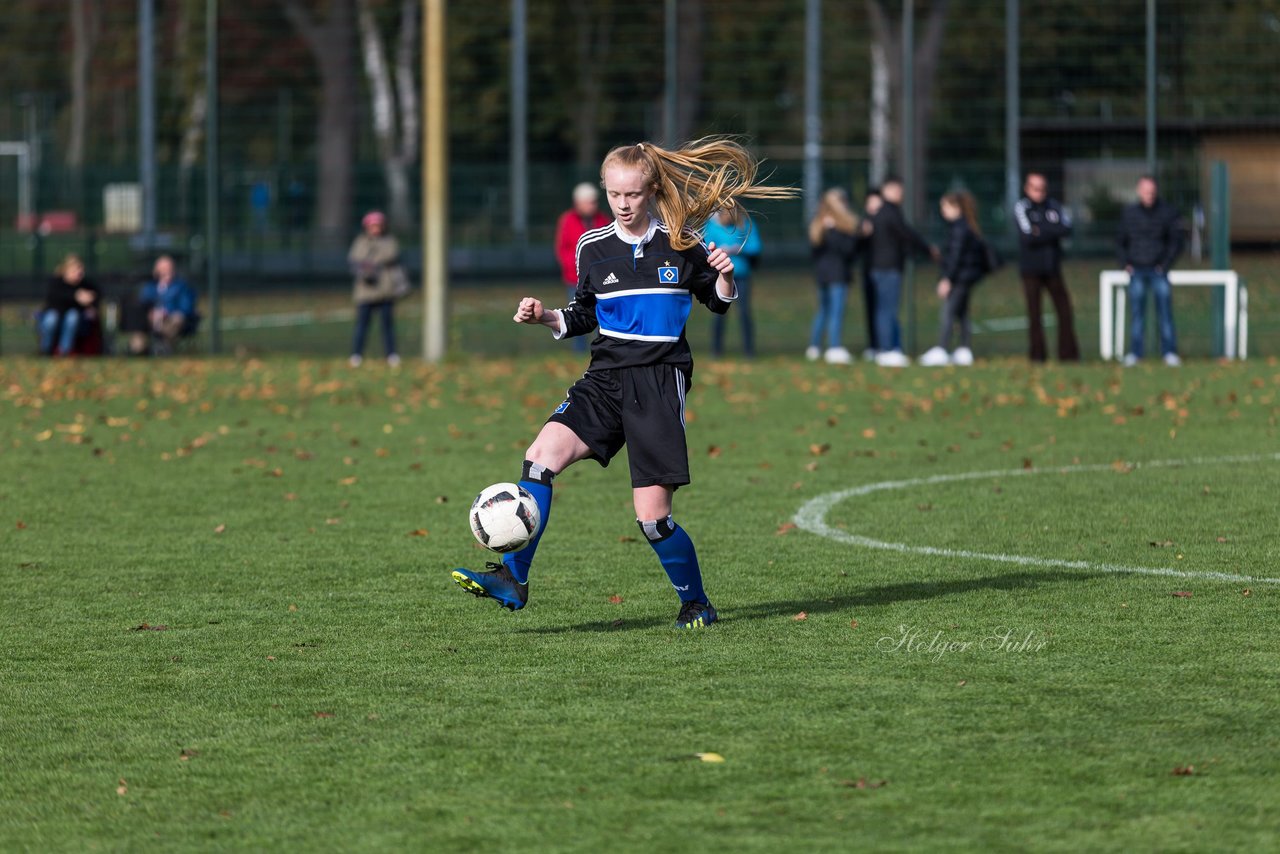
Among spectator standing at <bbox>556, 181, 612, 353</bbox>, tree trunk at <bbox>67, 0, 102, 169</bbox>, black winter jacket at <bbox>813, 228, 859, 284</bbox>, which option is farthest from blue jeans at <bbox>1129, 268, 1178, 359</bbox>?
tree trunk at <bbox>67, 0, 102, 169</bbox>

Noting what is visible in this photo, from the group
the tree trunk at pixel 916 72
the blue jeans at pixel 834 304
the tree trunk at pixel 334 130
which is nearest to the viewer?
the blue jeans at pixel 834 304

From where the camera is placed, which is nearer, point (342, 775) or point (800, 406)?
point (342, 775)

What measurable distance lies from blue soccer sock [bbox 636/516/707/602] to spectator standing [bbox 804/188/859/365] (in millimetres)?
13255

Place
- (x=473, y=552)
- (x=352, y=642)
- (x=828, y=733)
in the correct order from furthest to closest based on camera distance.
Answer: (x=473, y=552) → (x=352, y=642) → (x=828, y=733)

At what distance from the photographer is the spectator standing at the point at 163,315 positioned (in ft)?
72.0

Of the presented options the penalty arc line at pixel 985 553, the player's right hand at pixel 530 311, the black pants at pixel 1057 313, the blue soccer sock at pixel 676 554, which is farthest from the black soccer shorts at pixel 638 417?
the black pants at pixel 1057 313

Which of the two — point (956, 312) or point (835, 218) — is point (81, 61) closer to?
point (835, 218)

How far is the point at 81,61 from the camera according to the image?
1745 inches

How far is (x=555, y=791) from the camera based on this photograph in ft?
16.0

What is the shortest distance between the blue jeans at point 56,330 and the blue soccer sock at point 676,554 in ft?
53.0

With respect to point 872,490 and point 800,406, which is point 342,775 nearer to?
point 872,490

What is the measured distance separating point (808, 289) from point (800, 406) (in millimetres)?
13976

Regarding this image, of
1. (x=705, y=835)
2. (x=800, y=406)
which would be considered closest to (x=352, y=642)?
(x=705, y=835)

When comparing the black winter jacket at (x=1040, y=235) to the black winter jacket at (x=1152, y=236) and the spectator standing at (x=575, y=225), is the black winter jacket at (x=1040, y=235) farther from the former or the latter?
the spectator standing at (x=575, y=225)
